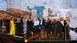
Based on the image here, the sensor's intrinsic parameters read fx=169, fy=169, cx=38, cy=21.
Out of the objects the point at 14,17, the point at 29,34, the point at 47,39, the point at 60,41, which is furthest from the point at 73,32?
the point at 14,17

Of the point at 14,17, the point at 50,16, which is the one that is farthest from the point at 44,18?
the point at 14,17

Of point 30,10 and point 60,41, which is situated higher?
point 30,10

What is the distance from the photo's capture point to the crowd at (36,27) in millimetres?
2281

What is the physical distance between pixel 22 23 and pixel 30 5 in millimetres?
269

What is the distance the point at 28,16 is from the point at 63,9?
490 mm

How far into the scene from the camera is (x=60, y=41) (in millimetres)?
2309

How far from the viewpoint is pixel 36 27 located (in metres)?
2.30

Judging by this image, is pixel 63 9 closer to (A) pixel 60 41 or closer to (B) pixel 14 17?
(A) pixel 60 41

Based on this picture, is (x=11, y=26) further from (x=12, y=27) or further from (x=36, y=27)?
(x=36, y=27)

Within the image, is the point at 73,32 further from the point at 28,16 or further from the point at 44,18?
the point at 28,16

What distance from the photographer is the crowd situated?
2.28 metres

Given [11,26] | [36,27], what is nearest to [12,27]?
[11,26]

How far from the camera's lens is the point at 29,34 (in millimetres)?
2297

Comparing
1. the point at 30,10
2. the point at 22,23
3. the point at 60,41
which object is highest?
the point at 30,10
